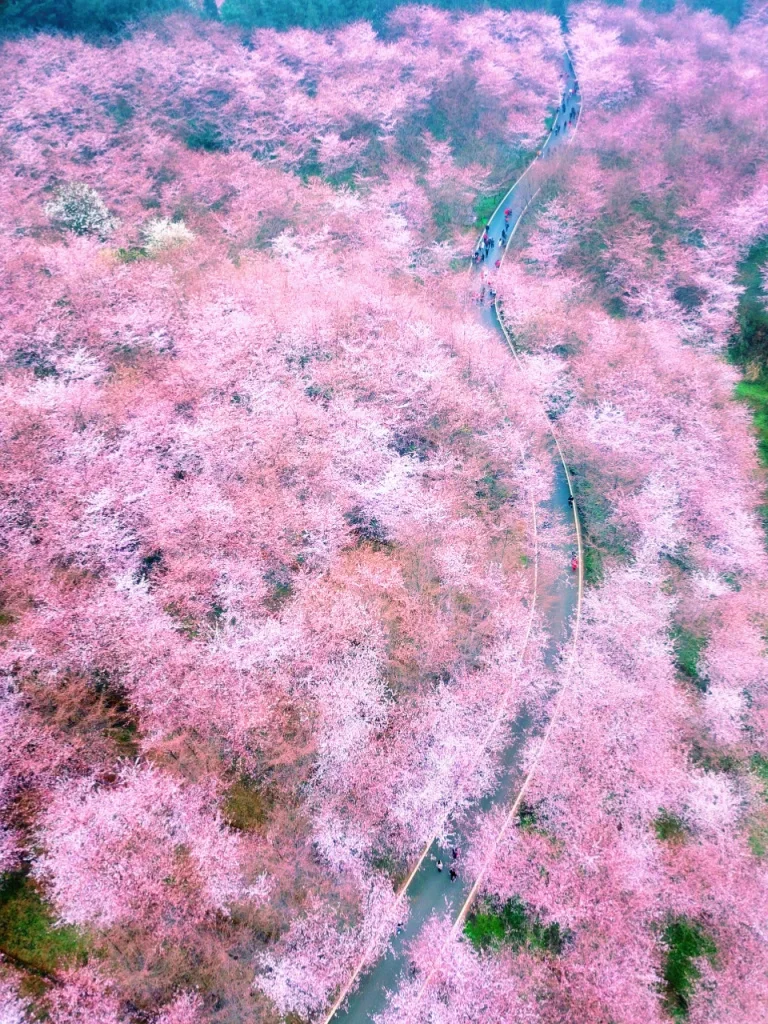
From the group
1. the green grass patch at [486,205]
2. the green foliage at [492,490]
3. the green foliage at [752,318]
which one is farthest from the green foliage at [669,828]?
the green grass patch at [486,205]

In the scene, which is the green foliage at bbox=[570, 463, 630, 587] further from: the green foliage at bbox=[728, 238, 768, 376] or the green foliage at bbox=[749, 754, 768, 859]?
the green foliage at bbox=[728, 238, 768, 376]

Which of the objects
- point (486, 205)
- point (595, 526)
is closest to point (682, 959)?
point (595, 526)

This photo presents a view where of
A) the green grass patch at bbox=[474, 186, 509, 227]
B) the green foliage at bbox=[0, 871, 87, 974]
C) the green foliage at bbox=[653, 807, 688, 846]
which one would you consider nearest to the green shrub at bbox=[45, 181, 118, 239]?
the green grass patch at bbox=[474, 186, 509, 227]

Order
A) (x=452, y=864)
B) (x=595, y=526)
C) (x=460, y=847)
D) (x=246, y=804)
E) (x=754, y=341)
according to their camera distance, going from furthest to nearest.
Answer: (x=754, y=341)
(x=595, y=526)
(x=460, y=847)
(x=452, y=864)
(x=246, y=804)

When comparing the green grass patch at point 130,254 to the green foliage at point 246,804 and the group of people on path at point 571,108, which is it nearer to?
the green foliage at point 246,804

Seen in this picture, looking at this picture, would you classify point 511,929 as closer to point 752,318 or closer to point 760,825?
point 760,825

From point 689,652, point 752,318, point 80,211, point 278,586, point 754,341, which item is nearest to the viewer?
point 278,586

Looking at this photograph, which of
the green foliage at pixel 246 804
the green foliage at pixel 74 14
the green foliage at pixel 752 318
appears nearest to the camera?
the green foliage at pixel 246 804
